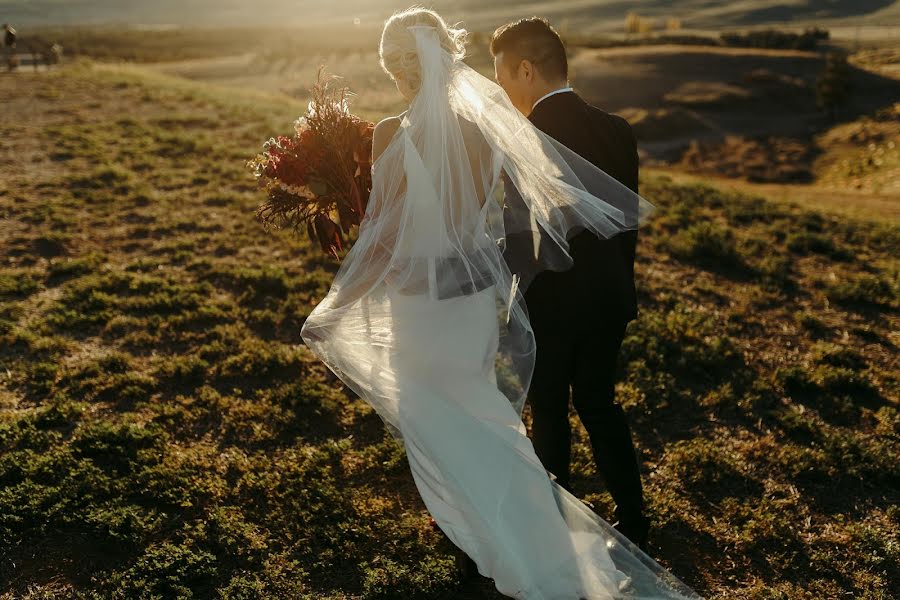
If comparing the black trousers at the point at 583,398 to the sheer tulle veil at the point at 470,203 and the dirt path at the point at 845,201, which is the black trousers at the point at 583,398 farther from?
the dirt path at the point at 845,201

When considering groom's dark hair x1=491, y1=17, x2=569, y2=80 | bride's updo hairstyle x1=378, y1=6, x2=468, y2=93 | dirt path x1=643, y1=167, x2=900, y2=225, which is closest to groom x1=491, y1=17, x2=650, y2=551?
groom's dark hair x1=491, y1=17, x2=569, y2=80

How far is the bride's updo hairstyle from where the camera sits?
3.15 metres

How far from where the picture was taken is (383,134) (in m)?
3.19

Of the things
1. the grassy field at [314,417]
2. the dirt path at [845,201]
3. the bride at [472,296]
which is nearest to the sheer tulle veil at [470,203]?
the bride at [472,296]

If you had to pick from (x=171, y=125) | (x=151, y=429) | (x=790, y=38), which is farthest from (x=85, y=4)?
(x=151, y=429)

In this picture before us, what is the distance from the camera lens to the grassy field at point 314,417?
374cm

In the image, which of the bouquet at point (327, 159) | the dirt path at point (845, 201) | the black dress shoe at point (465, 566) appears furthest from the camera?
the dirt path at point (845, 201)

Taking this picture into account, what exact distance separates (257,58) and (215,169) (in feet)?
96.4

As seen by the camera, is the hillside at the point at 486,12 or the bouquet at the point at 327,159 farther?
the hillside at the point at 486,12

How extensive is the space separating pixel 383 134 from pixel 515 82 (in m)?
0.68

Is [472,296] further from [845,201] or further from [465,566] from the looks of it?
[845,201]

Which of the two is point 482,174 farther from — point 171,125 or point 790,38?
point 790,38

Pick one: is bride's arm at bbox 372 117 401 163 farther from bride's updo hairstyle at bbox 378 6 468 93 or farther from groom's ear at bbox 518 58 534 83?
groom's ear at bbox 518 58 534 83

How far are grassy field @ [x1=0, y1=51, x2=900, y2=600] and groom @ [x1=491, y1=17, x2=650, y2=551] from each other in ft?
3.57
